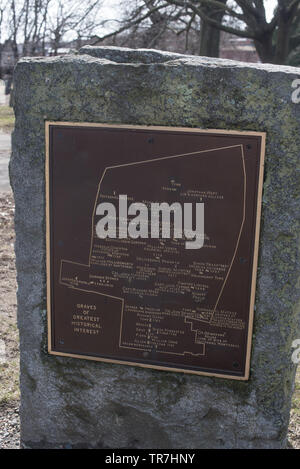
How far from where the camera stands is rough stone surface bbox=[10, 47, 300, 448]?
235 centimetres

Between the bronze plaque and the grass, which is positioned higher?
the grass

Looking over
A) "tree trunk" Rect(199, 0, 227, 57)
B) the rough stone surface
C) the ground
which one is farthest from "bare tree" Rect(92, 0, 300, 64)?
the rough stone surface

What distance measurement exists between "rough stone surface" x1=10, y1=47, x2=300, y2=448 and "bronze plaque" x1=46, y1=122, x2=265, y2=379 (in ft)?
0.21

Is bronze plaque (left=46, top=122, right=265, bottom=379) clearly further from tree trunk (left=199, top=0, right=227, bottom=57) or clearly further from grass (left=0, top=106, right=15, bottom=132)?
grass (left=0, top=106, right=15, bottom=132)

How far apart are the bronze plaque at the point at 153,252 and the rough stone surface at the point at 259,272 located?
0.21 feet

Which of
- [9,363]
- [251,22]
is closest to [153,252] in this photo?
[9,363]

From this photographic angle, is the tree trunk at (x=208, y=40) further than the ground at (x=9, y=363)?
Yes

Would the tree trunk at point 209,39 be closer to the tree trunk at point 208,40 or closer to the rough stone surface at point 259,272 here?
the tree trunk at point 208,40

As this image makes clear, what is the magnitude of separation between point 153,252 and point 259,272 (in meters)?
0.53

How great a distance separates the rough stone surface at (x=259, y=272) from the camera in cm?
235

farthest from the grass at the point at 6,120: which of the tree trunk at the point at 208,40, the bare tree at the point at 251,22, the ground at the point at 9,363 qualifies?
the ground at the point at 9,363

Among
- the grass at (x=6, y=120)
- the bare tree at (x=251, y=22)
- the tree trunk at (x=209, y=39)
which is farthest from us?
the grass at (x=6, y=120)

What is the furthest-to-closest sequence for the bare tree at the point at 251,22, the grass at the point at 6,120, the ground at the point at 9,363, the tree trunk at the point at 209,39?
the grass at the point at 6,120 < the tree trunk at the point at 209,39 < the bare tree at the point at 251,22 < the ground at the point at 9,363
